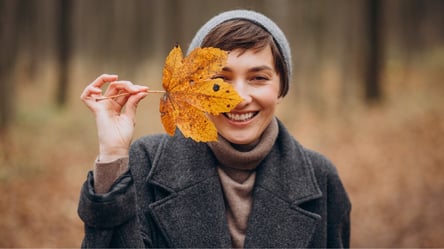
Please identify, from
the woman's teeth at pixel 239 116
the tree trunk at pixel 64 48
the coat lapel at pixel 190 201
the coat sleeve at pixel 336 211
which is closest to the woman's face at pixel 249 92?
the woman's teeth at pixel 239 116

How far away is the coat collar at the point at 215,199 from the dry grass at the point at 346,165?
2.95m

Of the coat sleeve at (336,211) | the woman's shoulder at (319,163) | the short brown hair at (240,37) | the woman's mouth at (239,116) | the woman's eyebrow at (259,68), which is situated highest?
the short brown hair at (240,37)

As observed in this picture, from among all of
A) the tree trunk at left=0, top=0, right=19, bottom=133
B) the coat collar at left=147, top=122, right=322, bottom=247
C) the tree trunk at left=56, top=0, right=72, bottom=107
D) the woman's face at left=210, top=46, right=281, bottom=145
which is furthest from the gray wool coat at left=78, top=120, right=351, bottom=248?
the tree trunk at left=56, top=0, right=72, bottom=107

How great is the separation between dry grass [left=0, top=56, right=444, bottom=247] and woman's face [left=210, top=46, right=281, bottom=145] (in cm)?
336

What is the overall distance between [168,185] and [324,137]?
5.93 metres

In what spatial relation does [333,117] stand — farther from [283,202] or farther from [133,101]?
[133,101]

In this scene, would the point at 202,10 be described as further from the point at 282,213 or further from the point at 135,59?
the point at 282,213

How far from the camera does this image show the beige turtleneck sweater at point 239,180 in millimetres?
1956

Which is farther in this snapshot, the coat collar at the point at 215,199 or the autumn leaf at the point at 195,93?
the coat collar at the point at 215,199

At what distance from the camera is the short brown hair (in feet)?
5.78

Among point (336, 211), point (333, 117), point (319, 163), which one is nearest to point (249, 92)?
point (319, 163)

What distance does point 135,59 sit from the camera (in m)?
18.5

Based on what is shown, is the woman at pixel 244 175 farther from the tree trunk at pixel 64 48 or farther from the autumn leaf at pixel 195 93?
the tree trunk at pixel 64 48

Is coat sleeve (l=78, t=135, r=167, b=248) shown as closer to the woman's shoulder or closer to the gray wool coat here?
the gray wool coat
